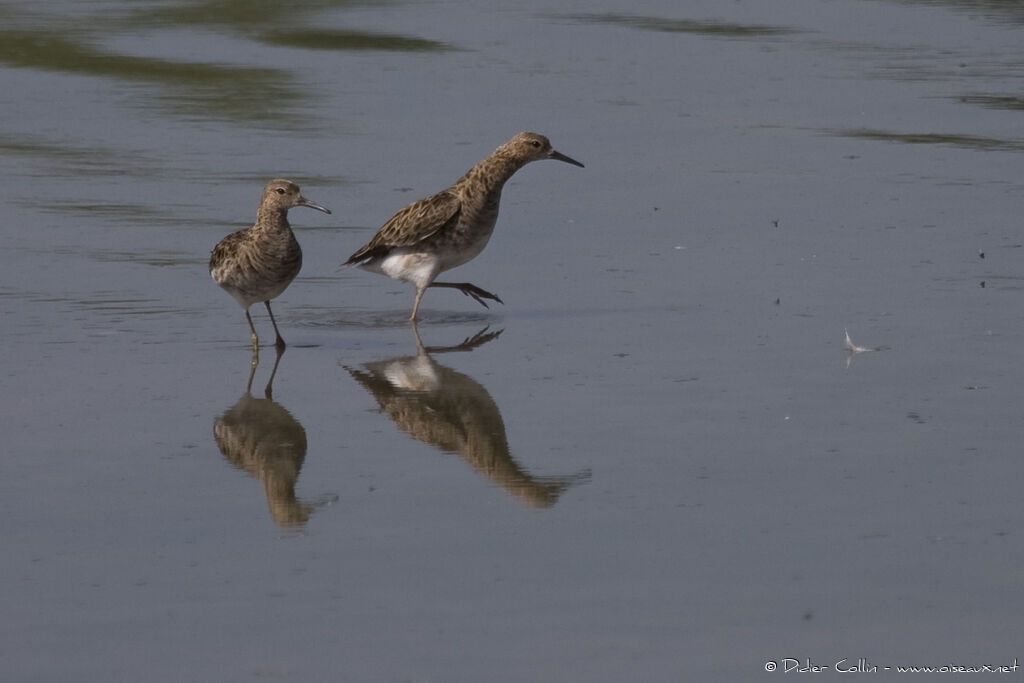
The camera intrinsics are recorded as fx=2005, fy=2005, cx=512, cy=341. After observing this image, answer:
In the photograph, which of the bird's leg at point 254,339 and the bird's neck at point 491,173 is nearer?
the bird's leg at point 254,339

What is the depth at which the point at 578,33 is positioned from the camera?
24.9 m

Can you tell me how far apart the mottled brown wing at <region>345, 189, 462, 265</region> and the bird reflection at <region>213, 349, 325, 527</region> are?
2.49 meters

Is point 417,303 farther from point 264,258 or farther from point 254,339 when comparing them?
point 254,339

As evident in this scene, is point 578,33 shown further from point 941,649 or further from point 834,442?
point 941,649

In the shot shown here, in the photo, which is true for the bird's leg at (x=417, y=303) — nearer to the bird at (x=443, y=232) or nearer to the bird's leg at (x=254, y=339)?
the bird at (x=443, y=232)

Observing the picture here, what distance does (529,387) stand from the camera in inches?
399

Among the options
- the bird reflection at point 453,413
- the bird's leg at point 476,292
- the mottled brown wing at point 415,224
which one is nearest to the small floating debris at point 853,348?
Result: the bird reflection at point 453,413

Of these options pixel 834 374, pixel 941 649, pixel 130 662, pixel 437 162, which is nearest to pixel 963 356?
pixel 834 374

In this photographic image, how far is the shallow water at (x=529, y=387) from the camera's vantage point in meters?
6.66

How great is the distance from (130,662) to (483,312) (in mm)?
6326

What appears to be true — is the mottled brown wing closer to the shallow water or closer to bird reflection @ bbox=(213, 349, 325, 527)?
the shallow water

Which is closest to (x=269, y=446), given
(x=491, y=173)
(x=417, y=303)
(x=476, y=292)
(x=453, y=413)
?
(x=453, y=413)

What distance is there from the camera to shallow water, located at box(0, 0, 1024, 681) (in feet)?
21.8

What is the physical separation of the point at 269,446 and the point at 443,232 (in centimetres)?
392
